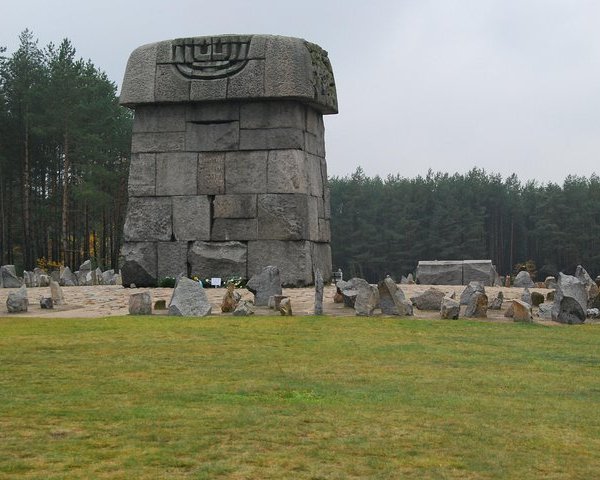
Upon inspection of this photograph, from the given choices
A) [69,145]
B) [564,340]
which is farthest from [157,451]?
[69,145]

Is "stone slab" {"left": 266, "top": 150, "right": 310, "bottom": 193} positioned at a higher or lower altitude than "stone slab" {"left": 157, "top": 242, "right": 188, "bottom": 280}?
higher

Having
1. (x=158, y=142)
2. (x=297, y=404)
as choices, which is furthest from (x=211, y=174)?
(x=297, y=404)

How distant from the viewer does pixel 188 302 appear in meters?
11.8

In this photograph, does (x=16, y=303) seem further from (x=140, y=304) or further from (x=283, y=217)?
(x=283, y=217)

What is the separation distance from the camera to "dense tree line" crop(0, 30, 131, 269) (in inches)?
1517

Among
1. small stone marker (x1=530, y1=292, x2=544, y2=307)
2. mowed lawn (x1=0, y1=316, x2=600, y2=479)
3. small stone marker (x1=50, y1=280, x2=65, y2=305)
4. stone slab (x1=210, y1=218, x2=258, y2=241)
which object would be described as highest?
stone slab (x1=210, y1=218, x2=258, y2=241)

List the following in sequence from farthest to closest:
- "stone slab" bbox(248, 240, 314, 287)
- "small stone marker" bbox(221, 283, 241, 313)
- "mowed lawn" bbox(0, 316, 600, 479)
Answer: "stone slab" bbox(248, 240, 314, 287), "small stone marker" bbox(221, 283, 241, 313), "mowed lawn" bbox(0, 316, 600, 479)

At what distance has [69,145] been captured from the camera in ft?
134

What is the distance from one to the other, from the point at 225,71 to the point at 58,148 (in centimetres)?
2728

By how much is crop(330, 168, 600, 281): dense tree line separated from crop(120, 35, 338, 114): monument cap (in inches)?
1800

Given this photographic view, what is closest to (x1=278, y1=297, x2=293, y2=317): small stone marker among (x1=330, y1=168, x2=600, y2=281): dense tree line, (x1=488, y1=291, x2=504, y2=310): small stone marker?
(x1=488, y1=291, x2=504, y2=310): small stone marker

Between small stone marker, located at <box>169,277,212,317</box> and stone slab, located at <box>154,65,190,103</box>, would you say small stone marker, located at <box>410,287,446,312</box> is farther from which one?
stone slab, located at <box>154,65,190,103</box>

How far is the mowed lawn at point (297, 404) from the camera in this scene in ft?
14.7

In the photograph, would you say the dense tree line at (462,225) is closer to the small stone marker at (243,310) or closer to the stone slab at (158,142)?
the stone slab at (158,142)
